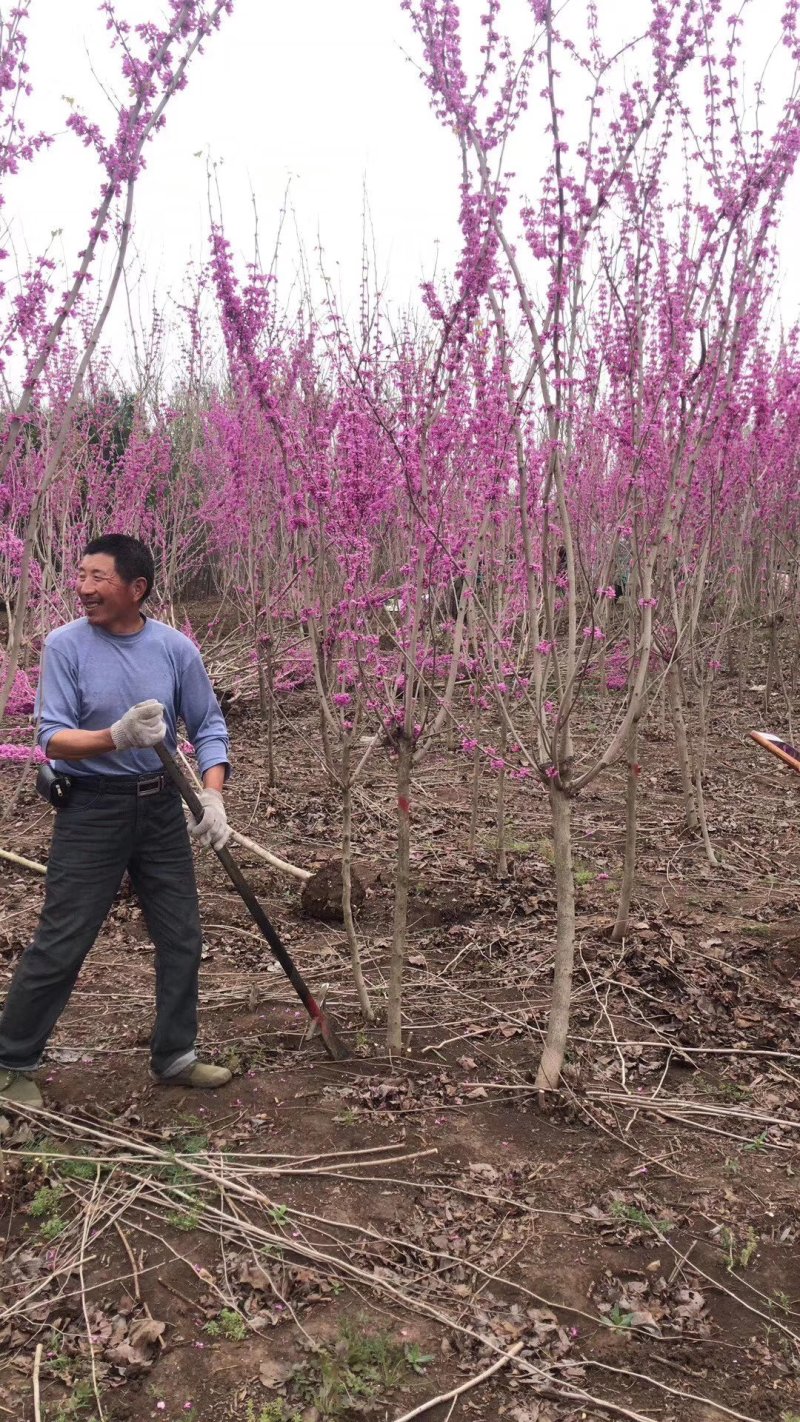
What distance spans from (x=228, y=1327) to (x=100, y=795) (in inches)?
61.2

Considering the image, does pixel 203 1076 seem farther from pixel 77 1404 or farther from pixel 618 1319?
pixel 618 1319

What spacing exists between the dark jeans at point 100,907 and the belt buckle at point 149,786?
0.02 m

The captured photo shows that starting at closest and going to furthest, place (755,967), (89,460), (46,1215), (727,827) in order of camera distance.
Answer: (46,1215), (755,967), (727,827), (89,460)

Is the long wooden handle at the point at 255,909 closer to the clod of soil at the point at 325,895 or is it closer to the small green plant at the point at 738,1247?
the clod of soil at the point at 325,895

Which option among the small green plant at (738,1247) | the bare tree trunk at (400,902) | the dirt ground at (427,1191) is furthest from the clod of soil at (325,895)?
the small green plant at (738,1247)

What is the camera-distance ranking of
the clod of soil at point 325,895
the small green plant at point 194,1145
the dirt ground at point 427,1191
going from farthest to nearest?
the clod of soil at point 325,895 → the small green plant at point 194,1145 → the dirt ground at point 427,1191

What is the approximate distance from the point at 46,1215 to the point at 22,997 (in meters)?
0.65

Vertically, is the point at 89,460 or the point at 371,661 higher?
the point at 89,460

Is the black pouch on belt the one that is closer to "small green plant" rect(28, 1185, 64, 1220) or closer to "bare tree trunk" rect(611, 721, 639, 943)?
"small green plant" rect(28, 1185, 64, 1220)

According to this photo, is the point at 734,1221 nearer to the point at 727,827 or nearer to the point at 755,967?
the point at 755,967

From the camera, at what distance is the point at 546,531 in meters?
3.05

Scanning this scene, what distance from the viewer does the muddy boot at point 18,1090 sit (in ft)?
10.7

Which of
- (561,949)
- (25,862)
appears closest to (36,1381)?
(561,949)

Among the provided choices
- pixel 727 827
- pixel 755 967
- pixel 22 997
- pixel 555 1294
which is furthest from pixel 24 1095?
pixel 727 827
